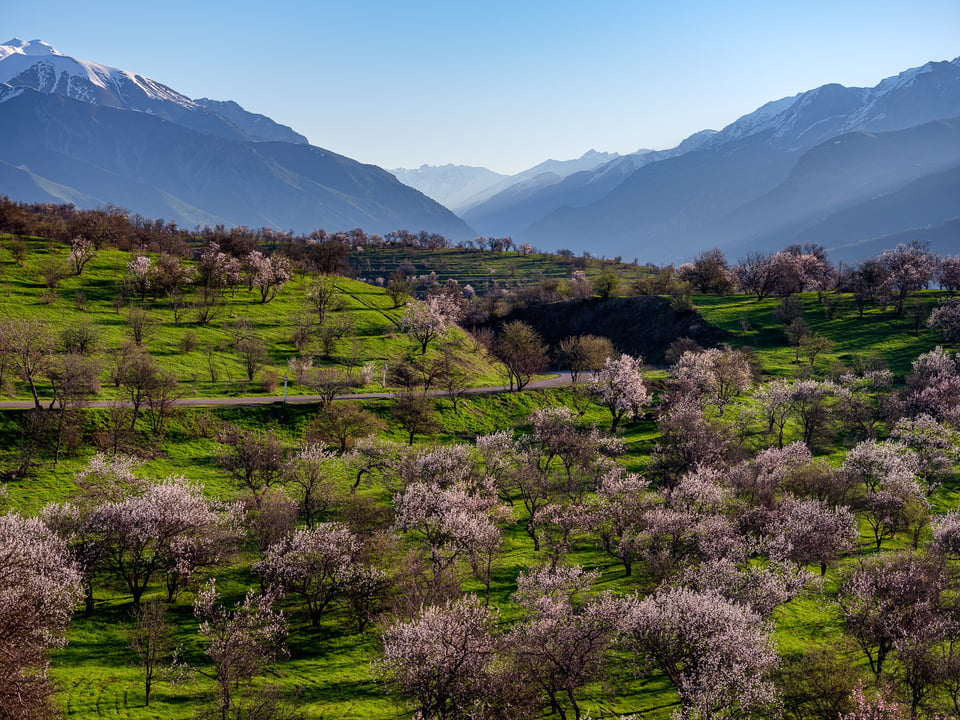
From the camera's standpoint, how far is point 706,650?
3216cm

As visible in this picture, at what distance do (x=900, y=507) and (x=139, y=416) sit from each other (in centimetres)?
8696

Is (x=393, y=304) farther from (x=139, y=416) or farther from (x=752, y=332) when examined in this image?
(x=752, y=332)

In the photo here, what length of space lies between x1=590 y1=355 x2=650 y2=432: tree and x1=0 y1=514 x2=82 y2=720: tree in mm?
73570

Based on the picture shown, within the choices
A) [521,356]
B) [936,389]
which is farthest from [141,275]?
[936,389]

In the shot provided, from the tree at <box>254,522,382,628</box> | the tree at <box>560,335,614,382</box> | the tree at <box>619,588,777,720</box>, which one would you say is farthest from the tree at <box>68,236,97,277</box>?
the tree at <box>619,588,777,720</box>

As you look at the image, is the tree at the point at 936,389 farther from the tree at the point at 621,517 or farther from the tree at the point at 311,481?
the tree at the point at 311,481

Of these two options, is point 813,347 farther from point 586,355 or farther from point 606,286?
point 606,286

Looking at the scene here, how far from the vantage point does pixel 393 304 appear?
468ft

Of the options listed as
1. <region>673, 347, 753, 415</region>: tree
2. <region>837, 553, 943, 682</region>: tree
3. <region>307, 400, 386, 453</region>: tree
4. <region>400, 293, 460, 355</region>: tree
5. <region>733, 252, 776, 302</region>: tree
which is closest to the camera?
<region>837, 553, 943, 682</region>: tree

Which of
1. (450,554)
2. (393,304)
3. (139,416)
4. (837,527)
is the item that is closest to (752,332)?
(393,304)

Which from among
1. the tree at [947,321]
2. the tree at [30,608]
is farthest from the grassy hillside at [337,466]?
the tree at [30,608]

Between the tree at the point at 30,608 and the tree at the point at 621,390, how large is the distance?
2896 inches

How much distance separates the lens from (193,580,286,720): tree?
3288cm

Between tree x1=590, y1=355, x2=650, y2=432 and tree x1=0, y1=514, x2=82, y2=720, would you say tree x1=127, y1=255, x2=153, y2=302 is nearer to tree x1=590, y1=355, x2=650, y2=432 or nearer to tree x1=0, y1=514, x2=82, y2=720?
tree x1=0, y1=514, x2=82, y2=720
